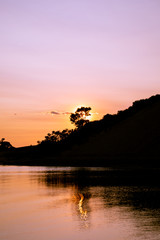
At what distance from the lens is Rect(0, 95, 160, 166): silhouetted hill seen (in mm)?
78500

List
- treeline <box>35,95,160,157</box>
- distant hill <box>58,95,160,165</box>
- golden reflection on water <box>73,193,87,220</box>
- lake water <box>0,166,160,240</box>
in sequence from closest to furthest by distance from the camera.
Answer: lake water <box>0,166,160,240</box> → golden reflection on water <box>73,193,87,220</box> → distant hill <box>58,95,160,165</box> → treeline <box>35,95,160,157</box>

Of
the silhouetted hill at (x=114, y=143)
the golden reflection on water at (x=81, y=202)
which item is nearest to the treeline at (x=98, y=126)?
the silhouetted hill at (x=114, y=143)

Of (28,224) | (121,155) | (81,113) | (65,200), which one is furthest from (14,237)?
(81,113)

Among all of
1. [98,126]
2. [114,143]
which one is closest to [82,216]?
[114,143]

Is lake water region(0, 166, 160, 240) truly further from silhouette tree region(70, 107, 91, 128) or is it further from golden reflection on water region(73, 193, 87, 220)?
silhouette tree region(70, 107, 91, 128)

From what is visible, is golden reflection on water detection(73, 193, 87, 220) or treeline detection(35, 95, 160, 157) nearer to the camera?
golden reflection on water detection(73, 193, 87, 220)

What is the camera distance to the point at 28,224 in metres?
13.9

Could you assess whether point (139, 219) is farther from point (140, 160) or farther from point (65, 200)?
point (140, 160)

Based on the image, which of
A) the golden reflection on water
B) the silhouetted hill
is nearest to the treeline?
the silhouetted hill

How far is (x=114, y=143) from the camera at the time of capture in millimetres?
93812

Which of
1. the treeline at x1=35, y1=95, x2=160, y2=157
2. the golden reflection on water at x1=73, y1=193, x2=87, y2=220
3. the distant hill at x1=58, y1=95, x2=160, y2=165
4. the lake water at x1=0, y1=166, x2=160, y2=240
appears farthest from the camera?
the treeline at x1=35, y1=95, x2=160, y2=157

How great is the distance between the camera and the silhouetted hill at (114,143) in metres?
78.5

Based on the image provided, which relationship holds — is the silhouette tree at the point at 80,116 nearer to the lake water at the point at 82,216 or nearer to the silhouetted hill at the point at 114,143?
the silhouetted hill at the point at 114,143

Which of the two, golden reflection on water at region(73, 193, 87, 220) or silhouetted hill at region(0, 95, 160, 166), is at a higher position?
silhouetted hill at region(0, 95, 160, 166)
